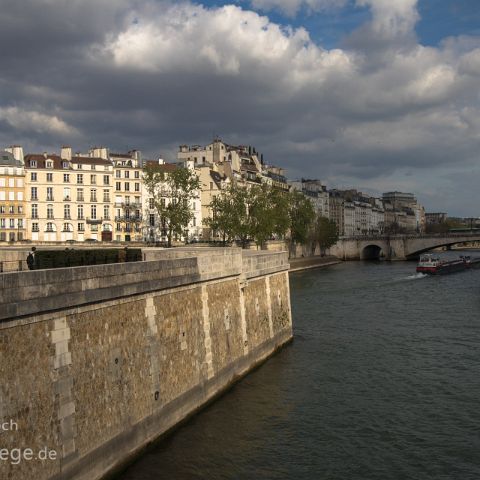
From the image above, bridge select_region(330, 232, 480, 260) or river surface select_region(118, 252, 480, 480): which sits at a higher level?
bridge select_region(330, 232, 480, 260)

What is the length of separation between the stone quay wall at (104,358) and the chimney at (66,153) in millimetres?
47651

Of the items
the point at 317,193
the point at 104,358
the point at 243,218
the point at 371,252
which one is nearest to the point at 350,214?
the point at 317,193

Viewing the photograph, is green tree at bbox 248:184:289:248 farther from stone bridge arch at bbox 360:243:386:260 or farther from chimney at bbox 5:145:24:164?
stone bridge arch at bbox 360:243:386:260

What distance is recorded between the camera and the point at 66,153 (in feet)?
216

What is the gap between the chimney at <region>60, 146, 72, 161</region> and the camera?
6550 centimetres

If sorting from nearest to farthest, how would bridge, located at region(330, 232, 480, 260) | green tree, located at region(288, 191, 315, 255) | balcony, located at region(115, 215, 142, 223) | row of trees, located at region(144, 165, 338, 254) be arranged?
row of trees, located at region(144, 165, 338, 254) < balcony, located at region(115, 215, 142, 223) < green tree, located at region(288, 191, 315, 255) < bridge, located at region(330, 232, 480, 260)

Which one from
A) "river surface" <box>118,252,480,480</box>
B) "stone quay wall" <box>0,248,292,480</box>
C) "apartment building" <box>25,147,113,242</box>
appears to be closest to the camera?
"stone quay wall" <box>0,248,292,480</box>


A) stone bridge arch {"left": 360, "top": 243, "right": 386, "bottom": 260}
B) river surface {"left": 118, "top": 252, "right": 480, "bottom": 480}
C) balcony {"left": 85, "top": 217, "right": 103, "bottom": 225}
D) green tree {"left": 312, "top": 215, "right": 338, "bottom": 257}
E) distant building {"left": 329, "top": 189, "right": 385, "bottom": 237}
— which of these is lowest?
river surface {"left": 118, "top": 252, "right": 480, "bottom": 480}

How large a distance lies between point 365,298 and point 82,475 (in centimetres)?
3789

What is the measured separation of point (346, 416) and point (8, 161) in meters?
52.9

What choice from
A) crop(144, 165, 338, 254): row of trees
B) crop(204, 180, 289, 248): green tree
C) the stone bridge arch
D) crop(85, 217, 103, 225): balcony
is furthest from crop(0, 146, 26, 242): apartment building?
the stone bridge arch

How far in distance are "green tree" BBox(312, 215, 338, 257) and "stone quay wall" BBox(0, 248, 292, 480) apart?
85.1 metres

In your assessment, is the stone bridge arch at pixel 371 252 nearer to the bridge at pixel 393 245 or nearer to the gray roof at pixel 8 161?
the bridge at pixel 393 245

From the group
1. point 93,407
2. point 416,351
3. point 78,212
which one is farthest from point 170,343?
point 78,212
